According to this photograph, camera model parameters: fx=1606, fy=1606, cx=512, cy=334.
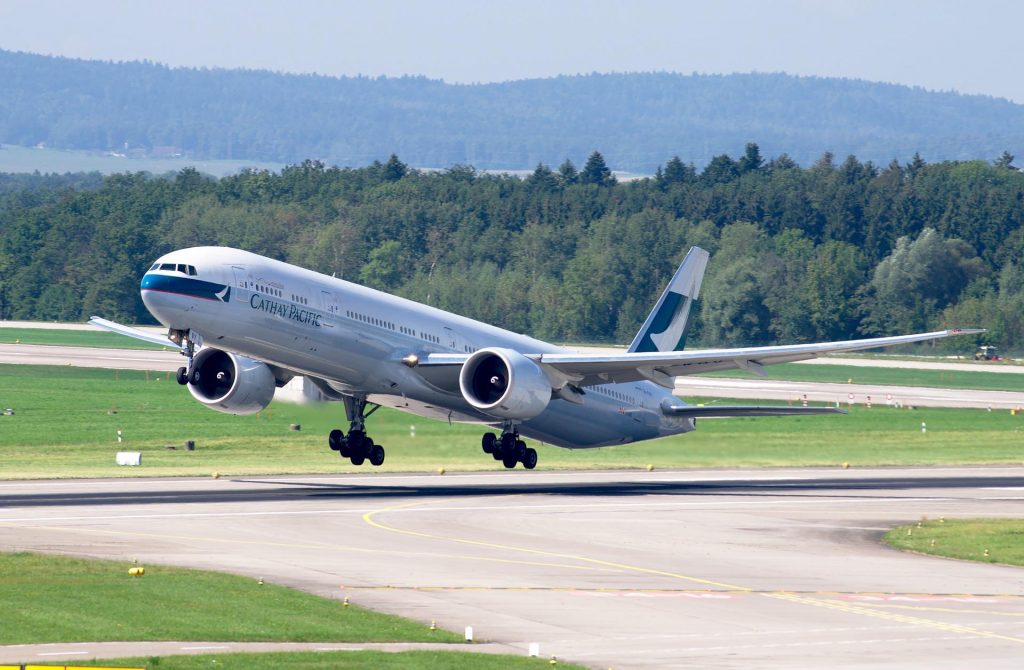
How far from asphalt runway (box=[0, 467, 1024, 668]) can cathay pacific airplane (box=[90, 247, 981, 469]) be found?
247 cm

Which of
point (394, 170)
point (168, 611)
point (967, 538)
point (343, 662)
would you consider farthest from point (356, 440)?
point (394, 170)

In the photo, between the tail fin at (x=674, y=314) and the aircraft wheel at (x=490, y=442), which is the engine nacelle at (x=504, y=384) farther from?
the tail fin at (x=674, y=314)

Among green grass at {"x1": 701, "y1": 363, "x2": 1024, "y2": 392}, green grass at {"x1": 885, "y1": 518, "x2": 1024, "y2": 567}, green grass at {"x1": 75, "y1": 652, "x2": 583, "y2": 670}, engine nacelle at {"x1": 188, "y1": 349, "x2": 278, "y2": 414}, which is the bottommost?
green grass at {"x1": 885, "y1": 518, "x2": 1024, "y2": 567}

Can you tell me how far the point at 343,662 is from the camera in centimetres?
2400

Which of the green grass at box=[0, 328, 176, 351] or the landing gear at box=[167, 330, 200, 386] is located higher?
the landing gear at box=[167, 330, 200, 386]

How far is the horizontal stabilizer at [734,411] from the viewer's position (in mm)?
52872

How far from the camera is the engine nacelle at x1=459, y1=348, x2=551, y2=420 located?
49688 mm

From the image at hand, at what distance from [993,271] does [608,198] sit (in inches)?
1537

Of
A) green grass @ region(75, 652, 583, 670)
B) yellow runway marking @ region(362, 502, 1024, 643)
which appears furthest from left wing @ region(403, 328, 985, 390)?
green grass @ region(75, 652, 583, 670)

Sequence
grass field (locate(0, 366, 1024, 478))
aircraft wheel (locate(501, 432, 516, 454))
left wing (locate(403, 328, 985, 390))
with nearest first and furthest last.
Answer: left wing (locate(403, 328, 985, 390)) < aircraft wheel (locate(501, 432, 516, 454)) < grass field (locate(0, 366, 1024, 478))

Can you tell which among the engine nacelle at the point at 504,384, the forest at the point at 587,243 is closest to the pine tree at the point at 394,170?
the forest at the point at 587,243

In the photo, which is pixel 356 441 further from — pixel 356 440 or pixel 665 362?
pixel 665 362

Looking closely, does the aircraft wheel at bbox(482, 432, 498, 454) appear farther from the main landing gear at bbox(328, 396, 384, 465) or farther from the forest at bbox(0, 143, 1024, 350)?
the forest at bbox(0, 143, 1024, 350)

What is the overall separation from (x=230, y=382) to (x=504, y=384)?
355 inches
